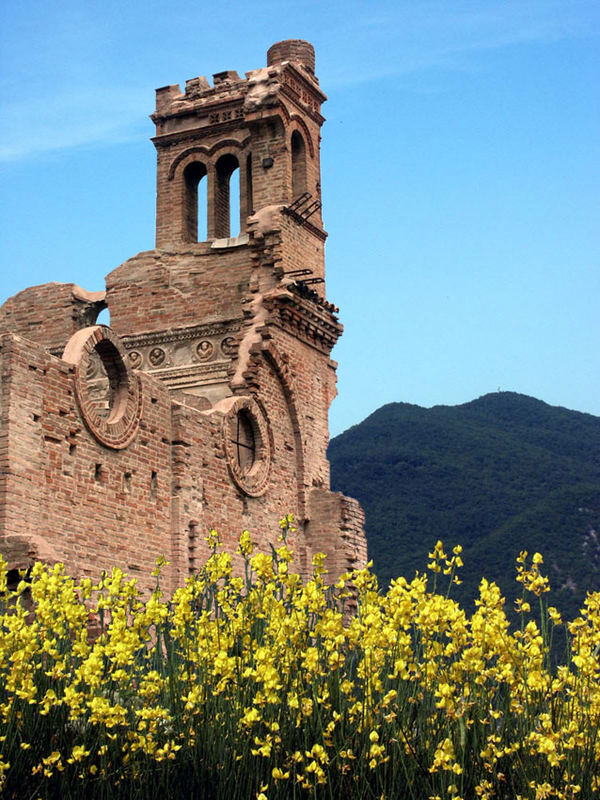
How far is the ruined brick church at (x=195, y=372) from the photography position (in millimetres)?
15109

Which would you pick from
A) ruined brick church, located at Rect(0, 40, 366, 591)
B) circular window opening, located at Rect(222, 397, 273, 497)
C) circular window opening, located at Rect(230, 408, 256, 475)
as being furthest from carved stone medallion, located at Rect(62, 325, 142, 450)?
circular window opening, located at Rect(230, 408, 256, 475)

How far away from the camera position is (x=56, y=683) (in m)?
8.85

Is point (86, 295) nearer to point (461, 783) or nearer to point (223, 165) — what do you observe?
point (223, 165)

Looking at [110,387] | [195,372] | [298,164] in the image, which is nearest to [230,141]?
[298,164]

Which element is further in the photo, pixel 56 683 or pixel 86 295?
pixel 86 295

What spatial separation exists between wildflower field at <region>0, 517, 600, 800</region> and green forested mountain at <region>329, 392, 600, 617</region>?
33.2 metres

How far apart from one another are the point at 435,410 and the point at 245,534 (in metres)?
58.1

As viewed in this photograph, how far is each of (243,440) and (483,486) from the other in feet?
125

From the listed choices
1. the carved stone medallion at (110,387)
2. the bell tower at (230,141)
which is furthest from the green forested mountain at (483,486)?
the carved stone medallion at (110,387)

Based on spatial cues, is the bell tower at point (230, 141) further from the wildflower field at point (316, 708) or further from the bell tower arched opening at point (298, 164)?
the wildflower field at point (316, 708)

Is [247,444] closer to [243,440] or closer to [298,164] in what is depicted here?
[243,440]

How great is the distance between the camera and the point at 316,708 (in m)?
8.21

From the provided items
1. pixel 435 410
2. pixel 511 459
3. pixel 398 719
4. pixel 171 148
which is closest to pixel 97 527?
pixel 398 719

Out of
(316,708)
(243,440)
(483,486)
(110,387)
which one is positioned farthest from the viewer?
(483,486)
